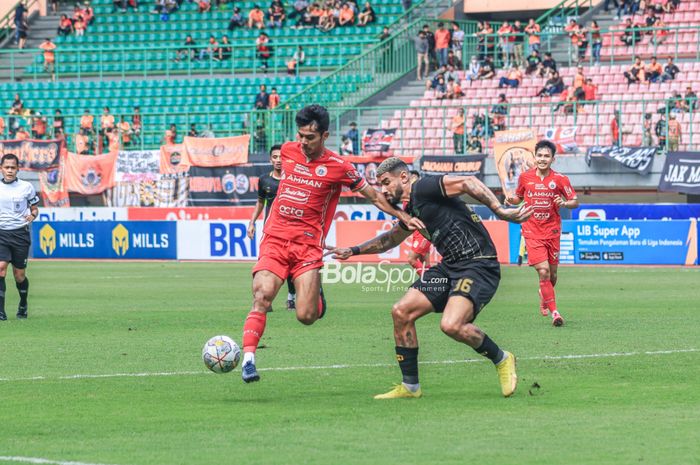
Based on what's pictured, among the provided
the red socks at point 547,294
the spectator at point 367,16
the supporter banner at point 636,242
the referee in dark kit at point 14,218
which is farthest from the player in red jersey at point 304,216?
the spectator at point 367,16

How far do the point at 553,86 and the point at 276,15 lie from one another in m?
14.1

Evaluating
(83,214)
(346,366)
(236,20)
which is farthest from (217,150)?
(346,366)

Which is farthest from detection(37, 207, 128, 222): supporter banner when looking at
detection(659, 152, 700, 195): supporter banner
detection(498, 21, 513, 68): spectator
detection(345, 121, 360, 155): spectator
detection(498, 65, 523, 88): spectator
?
detection(659, 152, 700, 195): supporter banner

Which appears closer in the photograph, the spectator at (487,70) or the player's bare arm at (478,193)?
the player's bare arm at (478,193)

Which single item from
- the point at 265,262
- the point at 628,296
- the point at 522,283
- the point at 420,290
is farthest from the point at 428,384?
the point at 522,283

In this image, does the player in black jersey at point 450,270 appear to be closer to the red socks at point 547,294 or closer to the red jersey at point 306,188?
the red jersey at point 306,188

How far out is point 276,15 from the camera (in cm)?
4994

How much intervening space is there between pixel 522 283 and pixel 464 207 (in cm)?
1514

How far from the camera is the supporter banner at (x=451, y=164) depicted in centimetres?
3688

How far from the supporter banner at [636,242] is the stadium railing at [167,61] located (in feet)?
55.6

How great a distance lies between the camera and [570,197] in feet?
55.6

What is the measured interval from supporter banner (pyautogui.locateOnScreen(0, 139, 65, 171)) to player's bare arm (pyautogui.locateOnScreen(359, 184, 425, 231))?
103 feet

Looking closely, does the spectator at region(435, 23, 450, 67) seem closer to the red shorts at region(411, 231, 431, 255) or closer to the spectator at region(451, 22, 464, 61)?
the spectator at region(451, 22, 464, 61)

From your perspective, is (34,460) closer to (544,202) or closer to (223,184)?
(544,202)
